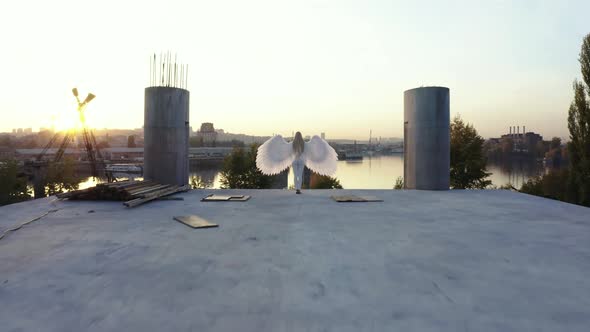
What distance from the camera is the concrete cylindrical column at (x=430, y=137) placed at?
1351cm

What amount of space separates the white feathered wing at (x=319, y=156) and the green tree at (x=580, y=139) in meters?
19.5

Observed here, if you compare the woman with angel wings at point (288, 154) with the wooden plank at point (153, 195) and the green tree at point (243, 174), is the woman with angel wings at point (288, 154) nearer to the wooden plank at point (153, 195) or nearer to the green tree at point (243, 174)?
the wooden plank at point (153, 195)

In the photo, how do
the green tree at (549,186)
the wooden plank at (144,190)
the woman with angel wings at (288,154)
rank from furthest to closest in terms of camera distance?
the green tree at (549,186) < the woman with angel wings at (288,154) < the wooden plank at (144,190)

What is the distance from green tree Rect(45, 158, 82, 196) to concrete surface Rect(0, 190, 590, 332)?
29942mm

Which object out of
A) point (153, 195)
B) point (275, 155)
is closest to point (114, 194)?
point (153, 195)

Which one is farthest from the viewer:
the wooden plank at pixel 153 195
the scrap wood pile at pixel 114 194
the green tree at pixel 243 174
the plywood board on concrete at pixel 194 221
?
the green tree at pixel 243 174

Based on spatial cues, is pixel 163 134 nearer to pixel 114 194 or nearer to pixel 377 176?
pixel 114 194

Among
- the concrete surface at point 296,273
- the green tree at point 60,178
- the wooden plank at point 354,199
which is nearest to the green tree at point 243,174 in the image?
the green tree at point 60,178

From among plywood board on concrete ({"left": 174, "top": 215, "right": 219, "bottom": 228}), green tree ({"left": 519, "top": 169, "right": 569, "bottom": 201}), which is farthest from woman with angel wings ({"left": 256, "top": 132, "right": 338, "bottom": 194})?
green tree ({"left": 519, "top": 169, "right": 569, "bottom": 201})

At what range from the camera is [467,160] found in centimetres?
3012

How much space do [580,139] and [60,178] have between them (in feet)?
142

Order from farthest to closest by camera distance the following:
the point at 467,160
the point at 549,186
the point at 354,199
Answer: the point at 549,186
the point at 467,160
the point at 354,199

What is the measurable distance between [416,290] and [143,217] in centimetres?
628

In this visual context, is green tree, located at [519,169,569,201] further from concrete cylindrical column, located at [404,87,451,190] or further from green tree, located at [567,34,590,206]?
concrete cylindrical column, located at [404,87,451,190]
